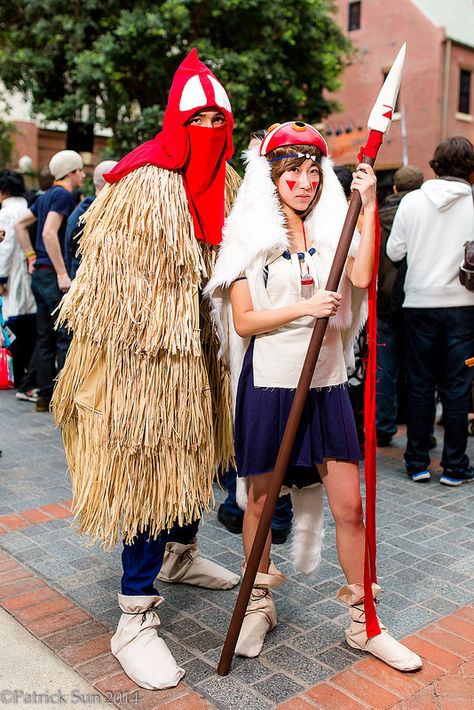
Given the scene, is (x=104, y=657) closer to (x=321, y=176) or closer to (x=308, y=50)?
(x=321, y=176)

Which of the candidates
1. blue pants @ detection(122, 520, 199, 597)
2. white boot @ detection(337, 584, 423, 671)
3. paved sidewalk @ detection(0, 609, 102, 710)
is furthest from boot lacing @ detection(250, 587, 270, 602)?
paved sidewalk @ detection(0, 609, 102, 710)

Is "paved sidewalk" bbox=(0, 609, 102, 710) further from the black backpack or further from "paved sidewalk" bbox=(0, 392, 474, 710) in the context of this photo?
the black backpack

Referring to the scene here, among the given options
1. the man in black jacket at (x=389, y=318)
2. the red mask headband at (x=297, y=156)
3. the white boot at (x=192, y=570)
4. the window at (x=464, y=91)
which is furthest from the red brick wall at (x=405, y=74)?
the red mask headband at (x=297, y=156)

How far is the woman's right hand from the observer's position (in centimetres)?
229

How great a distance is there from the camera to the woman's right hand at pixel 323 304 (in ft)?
7.50

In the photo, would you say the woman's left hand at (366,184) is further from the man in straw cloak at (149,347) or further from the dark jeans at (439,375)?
the dark jeans at (439,375)

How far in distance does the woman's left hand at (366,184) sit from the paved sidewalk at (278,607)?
1594 millimetres

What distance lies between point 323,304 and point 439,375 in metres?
2.63

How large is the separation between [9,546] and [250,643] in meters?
1.50

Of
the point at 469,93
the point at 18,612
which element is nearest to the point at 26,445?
the point at 18,612

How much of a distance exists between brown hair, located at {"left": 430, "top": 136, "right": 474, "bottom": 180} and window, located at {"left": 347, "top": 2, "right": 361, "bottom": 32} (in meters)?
21.5

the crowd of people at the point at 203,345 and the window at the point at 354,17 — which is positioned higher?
the window at the point at 354,17

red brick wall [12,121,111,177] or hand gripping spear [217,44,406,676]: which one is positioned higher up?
red brick wall [12,121,111,177]

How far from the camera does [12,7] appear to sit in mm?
13289
